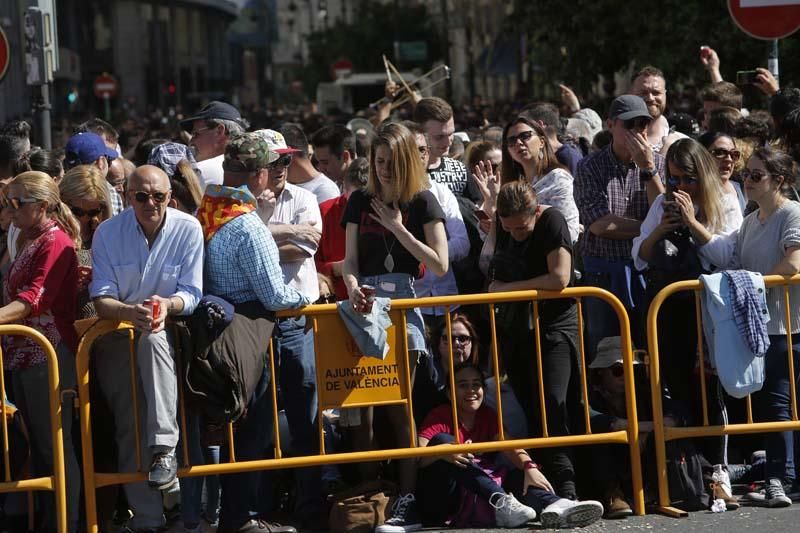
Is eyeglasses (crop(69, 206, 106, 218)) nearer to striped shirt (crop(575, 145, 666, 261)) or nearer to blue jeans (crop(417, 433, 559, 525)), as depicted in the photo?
blue jeans (crop(417, 433, 559, 525))

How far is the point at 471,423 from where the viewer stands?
Answer: 7.77 metres

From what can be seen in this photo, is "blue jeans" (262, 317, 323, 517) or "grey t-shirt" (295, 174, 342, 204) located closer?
"blue jeans" (262, 317, 323, 517)

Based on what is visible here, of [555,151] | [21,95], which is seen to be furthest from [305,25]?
[555,151]

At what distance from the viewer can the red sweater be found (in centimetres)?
885

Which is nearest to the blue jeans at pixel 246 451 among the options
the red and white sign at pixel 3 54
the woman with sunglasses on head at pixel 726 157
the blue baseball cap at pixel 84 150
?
the blue baseball cap at pixel 84 150

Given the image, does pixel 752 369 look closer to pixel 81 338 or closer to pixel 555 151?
pixel 555 151

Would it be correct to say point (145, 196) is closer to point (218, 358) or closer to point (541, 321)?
point (218, 358)

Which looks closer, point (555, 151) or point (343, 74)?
point (555, 151)

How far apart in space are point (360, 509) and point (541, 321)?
1352mm

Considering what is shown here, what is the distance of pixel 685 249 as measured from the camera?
7.86 metres

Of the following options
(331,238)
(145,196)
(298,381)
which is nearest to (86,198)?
(145,196)

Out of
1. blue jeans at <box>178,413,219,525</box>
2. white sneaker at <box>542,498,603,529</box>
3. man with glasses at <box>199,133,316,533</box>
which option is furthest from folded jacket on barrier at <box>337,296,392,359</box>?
white sneaker at <box>542,498,603,529</box>

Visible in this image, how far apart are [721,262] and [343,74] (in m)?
56.6

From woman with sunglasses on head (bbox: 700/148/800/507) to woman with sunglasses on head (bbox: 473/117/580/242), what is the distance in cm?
127
